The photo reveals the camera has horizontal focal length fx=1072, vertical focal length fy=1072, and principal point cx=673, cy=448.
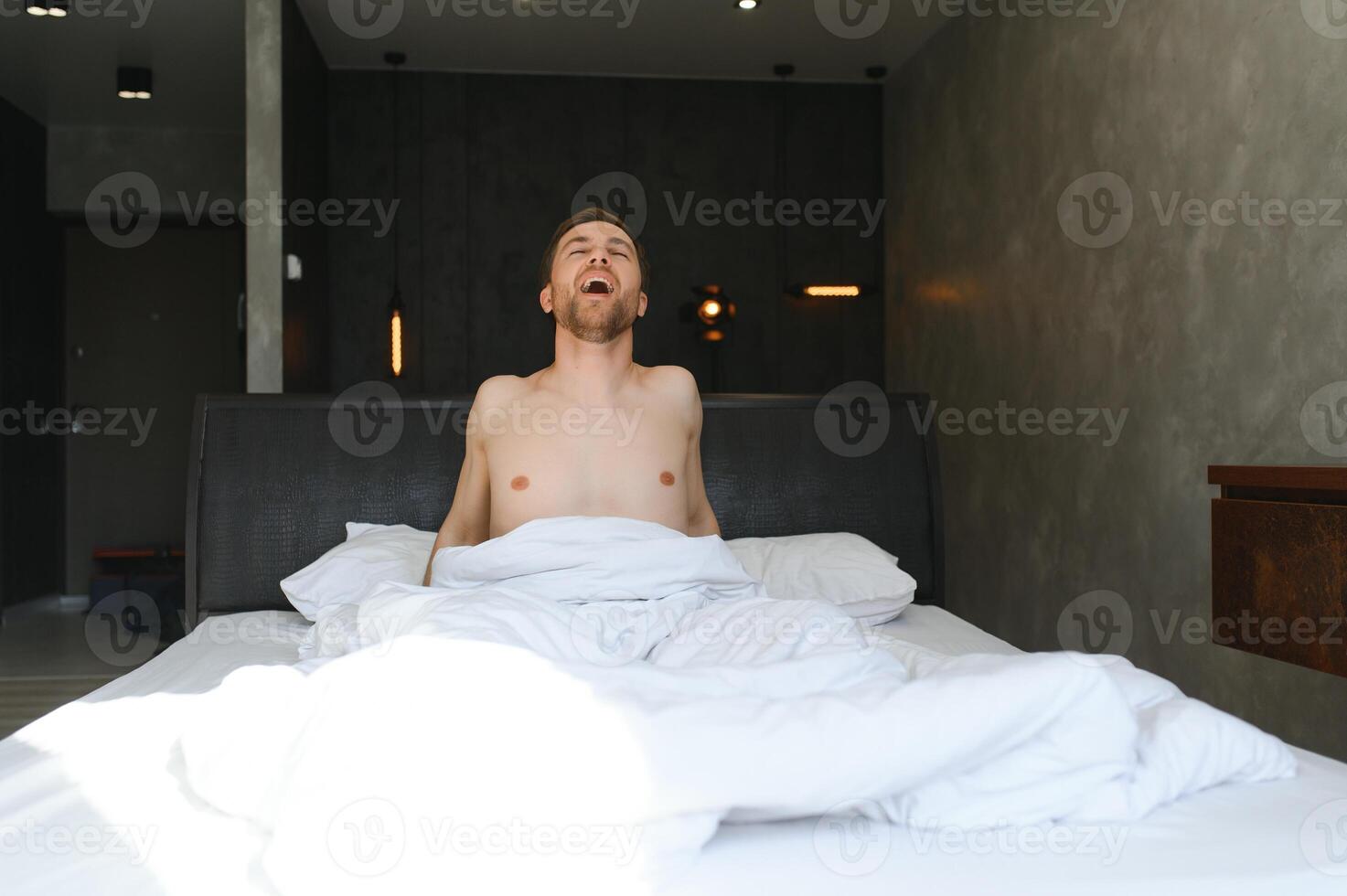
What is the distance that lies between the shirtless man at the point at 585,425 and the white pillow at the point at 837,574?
8.4 inches

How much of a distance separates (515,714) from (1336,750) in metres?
2.07

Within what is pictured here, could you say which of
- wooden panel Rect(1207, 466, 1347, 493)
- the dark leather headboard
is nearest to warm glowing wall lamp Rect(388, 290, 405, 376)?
the dark leather headboard

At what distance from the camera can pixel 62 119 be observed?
597cm

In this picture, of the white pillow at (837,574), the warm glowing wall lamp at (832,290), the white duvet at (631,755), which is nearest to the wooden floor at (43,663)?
the white pillow at (837,574)

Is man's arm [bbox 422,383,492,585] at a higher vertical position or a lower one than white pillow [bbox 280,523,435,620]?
higher

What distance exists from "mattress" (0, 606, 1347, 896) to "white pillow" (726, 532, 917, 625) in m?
1.00

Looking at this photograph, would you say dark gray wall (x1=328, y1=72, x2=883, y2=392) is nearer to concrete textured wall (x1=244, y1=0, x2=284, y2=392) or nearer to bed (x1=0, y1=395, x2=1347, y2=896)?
concrete textured wall (x1=244, y1=0, x2=284, y2=392)

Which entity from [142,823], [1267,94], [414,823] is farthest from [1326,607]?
[142,823]

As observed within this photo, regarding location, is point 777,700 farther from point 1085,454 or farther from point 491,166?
point 491,166

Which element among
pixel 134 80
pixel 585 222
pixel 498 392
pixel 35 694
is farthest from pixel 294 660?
pixel 134 80

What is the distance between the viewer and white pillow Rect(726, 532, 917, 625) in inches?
85.3

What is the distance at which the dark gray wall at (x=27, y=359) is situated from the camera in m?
5.50

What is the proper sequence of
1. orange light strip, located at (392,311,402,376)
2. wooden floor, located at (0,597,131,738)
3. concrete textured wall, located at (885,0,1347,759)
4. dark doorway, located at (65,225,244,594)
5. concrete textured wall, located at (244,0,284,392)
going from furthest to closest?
dark doorway, located at (65,225,244,594), orange light strip, located at (392,311,402,376), concrete textured wall, located at (244,0,284,392), wooden floor, located at (0,597,131,738), concrete textured wall, located at (885,0,1347,759)

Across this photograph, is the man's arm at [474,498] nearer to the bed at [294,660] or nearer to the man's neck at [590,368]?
the man's neck at [590,368]
